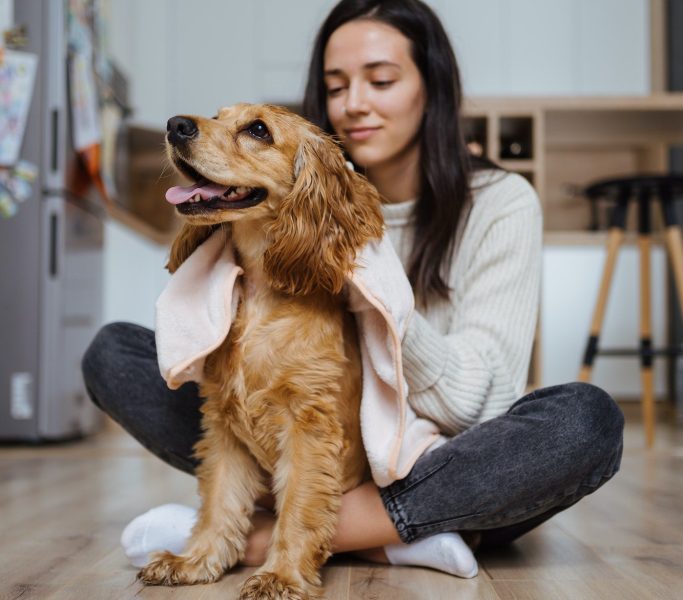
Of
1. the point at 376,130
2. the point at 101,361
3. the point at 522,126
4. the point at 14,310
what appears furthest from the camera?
the point at 522,126

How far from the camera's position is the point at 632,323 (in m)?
4.08

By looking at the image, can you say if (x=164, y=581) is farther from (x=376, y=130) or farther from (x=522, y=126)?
(x=522, y=126)

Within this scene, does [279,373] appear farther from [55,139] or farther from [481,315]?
[55,139]

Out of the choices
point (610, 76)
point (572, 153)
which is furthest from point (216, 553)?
point (610, 76)

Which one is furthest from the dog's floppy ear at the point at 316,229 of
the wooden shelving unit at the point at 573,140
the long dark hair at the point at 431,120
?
the wooden shelving unit at the point at 573,140

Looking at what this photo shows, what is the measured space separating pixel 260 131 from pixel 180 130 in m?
0.14

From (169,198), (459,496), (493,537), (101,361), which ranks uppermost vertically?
(169,198)

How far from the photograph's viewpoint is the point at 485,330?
1.45 m

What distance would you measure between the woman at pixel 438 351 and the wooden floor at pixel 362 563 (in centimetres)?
6

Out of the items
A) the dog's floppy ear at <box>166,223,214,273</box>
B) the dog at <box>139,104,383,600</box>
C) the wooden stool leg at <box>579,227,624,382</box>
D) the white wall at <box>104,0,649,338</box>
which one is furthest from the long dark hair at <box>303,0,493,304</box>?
the white wall at <box>104,0,649,338</box>

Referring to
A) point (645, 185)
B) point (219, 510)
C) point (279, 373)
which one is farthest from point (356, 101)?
point (645, 185)

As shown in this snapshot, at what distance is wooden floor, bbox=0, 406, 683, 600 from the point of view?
1.18 m

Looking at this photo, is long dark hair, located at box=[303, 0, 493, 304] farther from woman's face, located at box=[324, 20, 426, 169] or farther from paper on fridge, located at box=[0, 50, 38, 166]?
paper on fridge, located at box=[0, 50, 38, 166]

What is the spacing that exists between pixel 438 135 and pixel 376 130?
13cm
